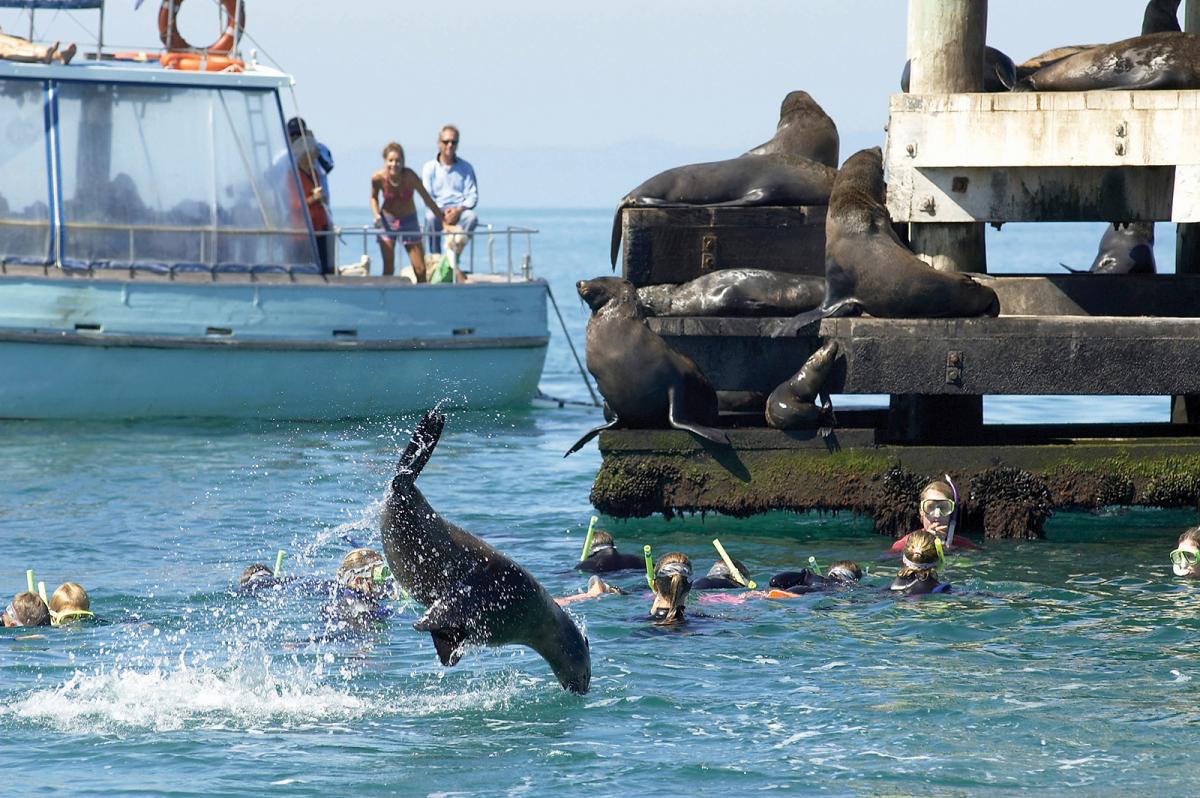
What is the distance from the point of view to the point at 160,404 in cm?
1886

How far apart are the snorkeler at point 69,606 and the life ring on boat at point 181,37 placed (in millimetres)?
10772

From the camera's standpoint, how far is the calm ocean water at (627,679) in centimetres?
771

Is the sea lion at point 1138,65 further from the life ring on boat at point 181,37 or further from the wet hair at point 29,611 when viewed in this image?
the life ring on boat at point 181,37

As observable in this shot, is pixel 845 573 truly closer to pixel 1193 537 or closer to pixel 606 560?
pixel 606 560

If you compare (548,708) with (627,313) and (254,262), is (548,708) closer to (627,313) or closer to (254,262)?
(627,313)

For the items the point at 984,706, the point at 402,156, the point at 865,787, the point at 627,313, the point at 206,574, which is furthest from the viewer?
the point at 402,156

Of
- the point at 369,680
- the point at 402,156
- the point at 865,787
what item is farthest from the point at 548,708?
the point at 402,156

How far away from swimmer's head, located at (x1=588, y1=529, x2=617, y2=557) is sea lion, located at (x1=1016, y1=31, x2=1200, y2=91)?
185 inches

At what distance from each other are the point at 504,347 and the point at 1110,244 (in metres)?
7.02

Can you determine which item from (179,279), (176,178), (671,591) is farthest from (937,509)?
(176,178)

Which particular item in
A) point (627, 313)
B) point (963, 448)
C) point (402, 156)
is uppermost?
point (402, 156)

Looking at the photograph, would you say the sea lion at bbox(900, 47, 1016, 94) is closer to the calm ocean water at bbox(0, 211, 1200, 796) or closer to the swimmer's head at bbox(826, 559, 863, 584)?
the calm ocean water at bbox(0, 211, 1200, 796)

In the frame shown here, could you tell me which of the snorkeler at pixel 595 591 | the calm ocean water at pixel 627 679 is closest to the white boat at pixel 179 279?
the calm ocean water at pixel 627 679

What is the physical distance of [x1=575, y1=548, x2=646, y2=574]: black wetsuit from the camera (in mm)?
11422
